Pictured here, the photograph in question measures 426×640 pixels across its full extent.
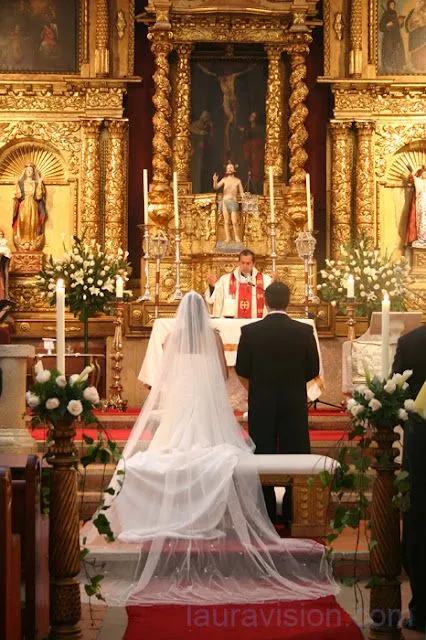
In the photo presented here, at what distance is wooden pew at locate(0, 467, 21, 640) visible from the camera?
4.72m

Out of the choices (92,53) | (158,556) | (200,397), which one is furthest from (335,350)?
(158,556)

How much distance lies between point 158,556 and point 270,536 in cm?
87

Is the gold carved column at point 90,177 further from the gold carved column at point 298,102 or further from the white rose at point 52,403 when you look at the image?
the white rose at point 52,403

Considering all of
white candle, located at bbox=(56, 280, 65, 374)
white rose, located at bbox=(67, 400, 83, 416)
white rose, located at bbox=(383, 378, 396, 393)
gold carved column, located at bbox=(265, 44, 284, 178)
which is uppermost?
gold carved column, located at bbox=(265, 44, 284, 178)

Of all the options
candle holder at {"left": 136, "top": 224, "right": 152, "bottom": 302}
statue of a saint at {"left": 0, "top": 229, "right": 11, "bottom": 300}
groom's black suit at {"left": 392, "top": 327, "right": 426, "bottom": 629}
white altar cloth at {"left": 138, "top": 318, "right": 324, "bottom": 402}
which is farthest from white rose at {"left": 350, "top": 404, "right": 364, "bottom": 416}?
statue of a saint at {"left": 0, "top": 229, "right": 11, "bottom": 300}

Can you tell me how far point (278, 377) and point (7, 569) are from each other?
178 inches

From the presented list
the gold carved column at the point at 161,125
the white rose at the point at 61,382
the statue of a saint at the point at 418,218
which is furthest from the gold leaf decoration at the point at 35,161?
the white rose at the point at 61,382

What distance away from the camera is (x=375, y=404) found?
6.23 meters

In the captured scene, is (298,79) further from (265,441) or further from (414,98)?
(265,441)

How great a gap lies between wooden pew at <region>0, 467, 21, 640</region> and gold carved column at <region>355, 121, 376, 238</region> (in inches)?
540

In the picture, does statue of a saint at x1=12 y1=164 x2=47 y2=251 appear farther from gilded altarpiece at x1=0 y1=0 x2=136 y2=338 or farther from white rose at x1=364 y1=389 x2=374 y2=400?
white rose at x1=364 y1=389 x2=374 y2=400

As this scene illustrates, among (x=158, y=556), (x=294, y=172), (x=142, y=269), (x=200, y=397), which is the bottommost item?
(x=158, y=556)

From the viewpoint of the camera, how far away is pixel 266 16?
18031mm

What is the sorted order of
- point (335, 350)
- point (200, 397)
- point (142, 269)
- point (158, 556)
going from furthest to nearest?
point (142, 269)
point (335, 350)
point (200, 397)
point (158, 556)
